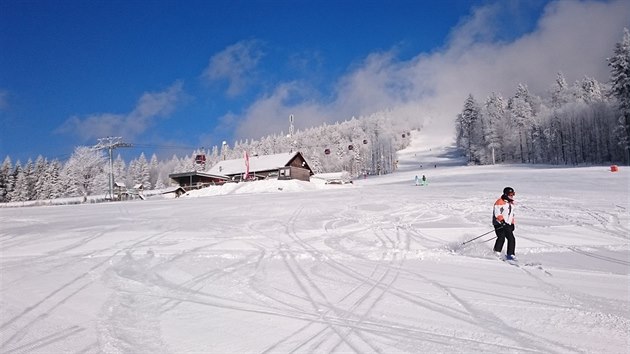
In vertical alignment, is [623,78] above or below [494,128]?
above

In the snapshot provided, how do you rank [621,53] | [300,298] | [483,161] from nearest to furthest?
[300,298] → [621,53] → [483,161]

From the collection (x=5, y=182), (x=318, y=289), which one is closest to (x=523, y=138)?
(x=318, y=289)

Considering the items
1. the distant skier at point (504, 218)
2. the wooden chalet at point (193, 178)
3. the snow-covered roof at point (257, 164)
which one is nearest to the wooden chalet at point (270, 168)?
the snow-covered roof at point (257, 164)

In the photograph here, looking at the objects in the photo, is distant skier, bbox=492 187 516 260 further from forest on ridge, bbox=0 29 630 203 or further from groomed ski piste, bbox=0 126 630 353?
forest on ridge, bbox=0 29 630 203

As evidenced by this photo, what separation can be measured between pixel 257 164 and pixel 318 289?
62242 mm

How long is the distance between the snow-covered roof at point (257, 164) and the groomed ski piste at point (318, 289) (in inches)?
1971

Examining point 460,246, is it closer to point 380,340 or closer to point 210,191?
point 380,340

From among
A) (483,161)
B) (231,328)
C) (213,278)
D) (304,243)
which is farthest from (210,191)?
(483,161)

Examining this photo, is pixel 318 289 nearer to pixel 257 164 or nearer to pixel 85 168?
pixel 257 164

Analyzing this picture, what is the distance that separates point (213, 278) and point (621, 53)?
229ft

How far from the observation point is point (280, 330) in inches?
198

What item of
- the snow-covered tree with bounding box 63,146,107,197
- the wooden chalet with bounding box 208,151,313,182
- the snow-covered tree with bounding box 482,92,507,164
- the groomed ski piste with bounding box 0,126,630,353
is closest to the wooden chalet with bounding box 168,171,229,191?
→ the wooden chalet with bounding box 208,151,313,182

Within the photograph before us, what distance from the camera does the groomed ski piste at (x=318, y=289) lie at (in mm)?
4766

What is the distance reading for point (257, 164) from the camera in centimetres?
6825
